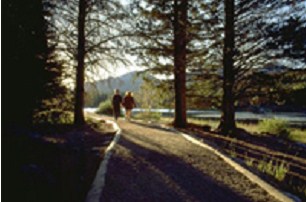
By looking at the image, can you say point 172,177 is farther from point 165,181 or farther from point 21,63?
point 21,63

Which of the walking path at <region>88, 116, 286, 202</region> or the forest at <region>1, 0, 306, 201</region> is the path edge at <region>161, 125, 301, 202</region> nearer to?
the walking path at <region>88, 116, 286, 202</region>

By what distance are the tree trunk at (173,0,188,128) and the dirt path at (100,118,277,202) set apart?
9048 millimetres

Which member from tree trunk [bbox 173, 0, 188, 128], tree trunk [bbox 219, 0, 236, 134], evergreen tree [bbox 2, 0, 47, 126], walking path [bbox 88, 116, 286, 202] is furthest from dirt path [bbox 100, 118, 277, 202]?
tree trunk [bbox 173, 0, 188, 128]

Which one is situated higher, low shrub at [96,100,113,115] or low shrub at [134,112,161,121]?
low shrub at [96,100,113,115]

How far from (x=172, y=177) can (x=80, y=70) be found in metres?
13.5

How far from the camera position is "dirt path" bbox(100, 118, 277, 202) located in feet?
26.9

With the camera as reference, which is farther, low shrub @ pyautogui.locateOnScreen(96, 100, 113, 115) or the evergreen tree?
low shrub @ pyautogui.locateOnScreen(96, 100, 113, 115)

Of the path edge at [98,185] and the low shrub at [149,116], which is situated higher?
the low shrub at [149,116]

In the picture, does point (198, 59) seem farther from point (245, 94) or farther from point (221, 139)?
point (221, 139)

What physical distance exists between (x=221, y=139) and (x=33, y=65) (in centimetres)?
839

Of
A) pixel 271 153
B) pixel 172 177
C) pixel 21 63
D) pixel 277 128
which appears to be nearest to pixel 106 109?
pixel 277 128

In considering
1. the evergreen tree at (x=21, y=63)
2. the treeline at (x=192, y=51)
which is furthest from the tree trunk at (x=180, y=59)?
the evergreen tree at (x=21, y=63)

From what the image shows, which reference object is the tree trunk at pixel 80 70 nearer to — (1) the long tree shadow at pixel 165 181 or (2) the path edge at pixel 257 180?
(2) the path edge at pixel 257 180

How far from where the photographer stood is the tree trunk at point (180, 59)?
2211cm
